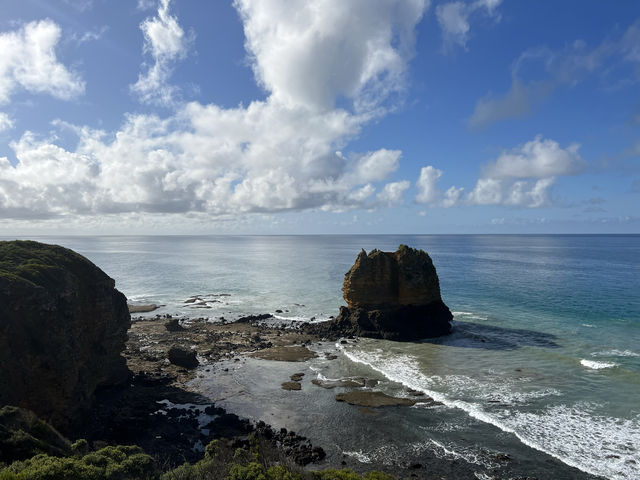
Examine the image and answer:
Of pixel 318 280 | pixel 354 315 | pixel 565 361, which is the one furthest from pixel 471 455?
pixel 318 280

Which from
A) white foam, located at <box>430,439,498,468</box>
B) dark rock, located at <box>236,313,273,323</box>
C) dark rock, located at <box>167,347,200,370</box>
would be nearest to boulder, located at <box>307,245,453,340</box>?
dark rock, located at <box>236,313,273,323</box>

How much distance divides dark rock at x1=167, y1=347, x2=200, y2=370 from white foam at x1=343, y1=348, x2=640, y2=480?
24172mm

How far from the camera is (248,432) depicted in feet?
85.9

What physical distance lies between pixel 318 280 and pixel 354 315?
5222 centimetres

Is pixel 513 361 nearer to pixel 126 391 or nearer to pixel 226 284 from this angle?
pixel 126 391

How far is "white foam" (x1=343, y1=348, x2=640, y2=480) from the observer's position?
21594 millimetres

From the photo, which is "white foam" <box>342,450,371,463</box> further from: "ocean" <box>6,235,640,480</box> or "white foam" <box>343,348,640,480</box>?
"white foam" <box>343,348,640,480</box>

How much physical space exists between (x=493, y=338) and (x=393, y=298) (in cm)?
1370

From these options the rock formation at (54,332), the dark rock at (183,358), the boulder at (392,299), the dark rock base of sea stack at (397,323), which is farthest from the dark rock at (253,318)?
the rock formation at (54,332)

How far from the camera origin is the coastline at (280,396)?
864 inches

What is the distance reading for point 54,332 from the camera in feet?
81.1

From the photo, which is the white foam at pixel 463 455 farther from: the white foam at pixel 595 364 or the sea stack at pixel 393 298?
the sea stack at pixel 393 298

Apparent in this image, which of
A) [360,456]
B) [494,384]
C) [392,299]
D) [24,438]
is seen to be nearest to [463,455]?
[360,456]

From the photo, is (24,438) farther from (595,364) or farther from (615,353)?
(615,353)
